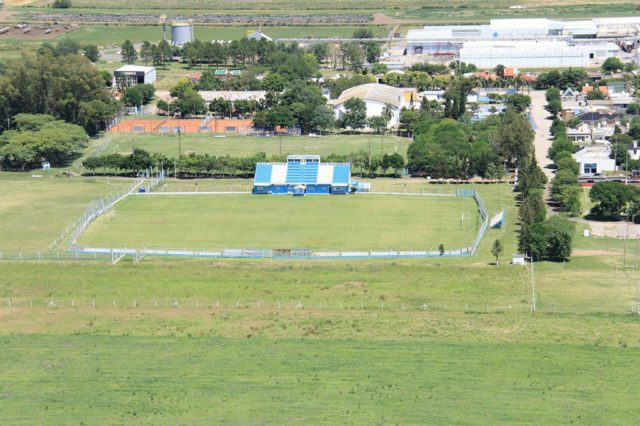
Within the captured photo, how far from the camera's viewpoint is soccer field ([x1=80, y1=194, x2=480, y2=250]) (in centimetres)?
5184

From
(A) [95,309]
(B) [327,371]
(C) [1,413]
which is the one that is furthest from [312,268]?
(C) [1,413]

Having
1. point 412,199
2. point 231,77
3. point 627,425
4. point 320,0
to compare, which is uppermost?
point 320,0

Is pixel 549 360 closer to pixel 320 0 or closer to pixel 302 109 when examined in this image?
pixel 302 109

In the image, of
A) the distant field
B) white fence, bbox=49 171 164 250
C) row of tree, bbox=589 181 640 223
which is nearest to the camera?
white fence, bbox=49 171 164 250

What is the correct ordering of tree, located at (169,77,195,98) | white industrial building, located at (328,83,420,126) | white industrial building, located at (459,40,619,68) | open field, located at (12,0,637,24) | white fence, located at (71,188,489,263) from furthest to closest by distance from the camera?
open field, located at (12,0,637,24) < white industrial building, located at (459,40,619,68) < tree, located at (169,77,195,98) < white industrial building, located at (328,83,420,126) < white fence, located at (71,188,489,263)

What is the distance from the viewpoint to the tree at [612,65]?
3868 inches

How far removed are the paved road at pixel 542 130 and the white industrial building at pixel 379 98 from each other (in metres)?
7.73

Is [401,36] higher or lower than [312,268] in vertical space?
higher

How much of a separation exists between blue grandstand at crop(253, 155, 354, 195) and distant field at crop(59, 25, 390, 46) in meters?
57.3

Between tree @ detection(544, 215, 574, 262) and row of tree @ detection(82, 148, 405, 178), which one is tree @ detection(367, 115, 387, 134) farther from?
tree @ detection(544, 215, 574, 262)

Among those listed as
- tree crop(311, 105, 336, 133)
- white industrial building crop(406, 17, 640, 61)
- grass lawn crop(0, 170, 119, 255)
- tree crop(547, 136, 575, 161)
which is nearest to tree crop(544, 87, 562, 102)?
tree crop(311, 105, 336, 133)

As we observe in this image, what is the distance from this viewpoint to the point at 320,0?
155250 mm

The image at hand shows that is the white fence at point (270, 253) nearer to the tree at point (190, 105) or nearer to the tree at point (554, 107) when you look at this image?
the tree at point (554, 107)

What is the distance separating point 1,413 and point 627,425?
15.5 meters
